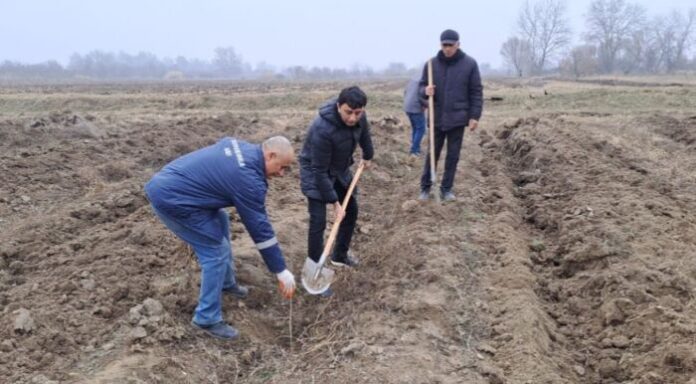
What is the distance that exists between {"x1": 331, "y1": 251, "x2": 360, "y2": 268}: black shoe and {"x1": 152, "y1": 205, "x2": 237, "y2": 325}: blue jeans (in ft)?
4.62

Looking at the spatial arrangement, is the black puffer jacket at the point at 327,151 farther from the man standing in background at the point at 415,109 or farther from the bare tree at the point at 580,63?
the bare tree at the point at 580,63

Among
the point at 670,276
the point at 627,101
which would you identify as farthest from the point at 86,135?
the point at 627,101

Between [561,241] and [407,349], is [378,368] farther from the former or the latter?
[561,241]

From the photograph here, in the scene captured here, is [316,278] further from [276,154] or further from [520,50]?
[520,50]

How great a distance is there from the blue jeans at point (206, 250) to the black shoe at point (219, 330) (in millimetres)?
40

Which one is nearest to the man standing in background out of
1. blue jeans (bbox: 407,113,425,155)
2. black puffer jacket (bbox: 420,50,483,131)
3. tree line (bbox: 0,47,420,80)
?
blue jeans (bbox: 407,113,425,155)

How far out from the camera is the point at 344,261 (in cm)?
550

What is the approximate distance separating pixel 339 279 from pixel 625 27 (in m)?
88.1

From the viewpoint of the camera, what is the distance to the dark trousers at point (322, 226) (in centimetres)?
493

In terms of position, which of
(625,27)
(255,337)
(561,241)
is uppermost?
(625,27)

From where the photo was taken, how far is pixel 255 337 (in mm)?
4477

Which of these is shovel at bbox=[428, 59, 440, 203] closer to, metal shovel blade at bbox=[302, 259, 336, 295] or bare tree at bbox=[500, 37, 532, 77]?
metal shovel blade at bbox=[302, 259, 336, 295]

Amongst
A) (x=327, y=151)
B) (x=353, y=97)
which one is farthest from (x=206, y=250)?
(x=353, y=97)

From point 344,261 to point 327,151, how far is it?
1.30 meters
